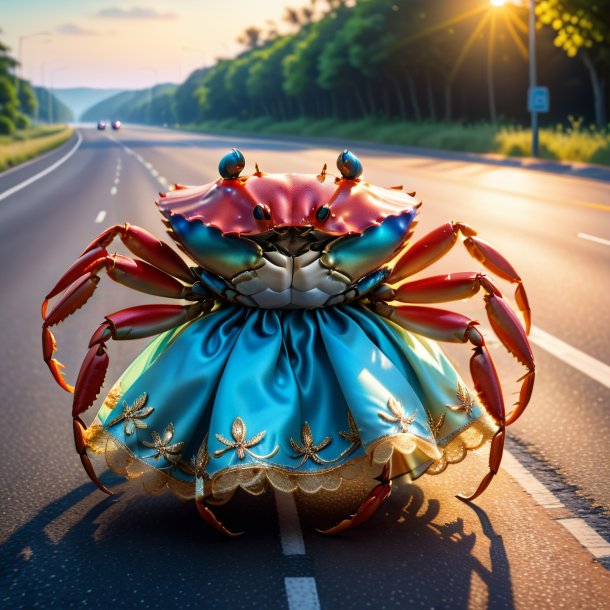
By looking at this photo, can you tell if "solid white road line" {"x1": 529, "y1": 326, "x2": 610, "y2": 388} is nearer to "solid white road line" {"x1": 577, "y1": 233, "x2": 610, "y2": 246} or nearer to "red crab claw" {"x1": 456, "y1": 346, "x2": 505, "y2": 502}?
"red crab claw" {"x1": 456, "y1": 346, "x2": 505, "y2": 502}

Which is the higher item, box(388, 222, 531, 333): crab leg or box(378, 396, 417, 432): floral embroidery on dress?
box(388, 222, 531, 333): crab leg

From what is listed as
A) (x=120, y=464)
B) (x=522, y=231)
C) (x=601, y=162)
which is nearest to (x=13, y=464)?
(x=120, y=464)

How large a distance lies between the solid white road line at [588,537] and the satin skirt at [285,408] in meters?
0.52

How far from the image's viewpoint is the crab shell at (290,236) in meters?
3.93

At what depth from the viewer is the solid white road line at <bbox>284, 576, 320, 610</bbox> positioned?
11.7ft

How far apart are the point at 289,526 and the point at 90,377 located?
102cm

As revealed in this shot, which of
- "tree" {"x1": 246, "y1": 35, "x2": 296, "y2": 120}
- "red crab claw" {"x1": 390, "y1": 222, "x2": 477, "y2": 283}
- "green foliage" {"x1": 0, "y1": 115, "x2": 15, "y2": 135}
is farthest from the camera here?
"tree" {"x1": 246, "y1": 35, "x2": 296, "y2": 120}

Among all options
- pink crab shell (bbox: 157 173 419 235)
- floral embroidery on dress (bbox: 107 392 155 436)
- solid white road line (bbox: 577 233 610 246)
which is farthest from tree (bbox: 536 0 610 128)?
floral embroidery on dress (bbox: 107 392 155 436)

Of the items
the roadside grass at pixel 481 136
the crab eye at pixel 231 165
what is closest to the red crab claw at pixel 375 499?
the crab eye at pixel 231 165

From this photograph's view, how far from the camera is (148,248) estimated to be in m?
4.24

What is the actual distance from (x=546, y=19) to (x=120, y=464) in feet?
104

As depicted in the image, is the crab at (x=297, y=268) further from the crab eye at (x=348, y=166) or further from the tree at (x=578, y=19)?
the tree at (x=578, y=19)

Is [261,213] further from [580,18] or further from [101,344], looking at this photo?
[580,18]

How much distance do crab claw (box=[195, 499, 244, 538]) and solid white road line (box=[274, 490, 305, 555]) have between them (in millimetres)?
197
